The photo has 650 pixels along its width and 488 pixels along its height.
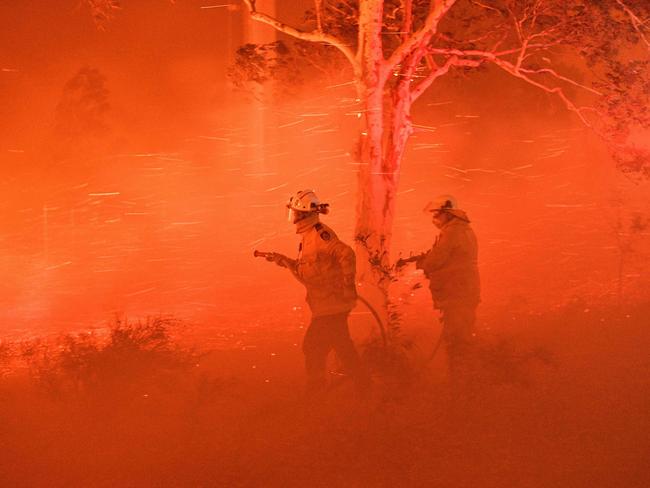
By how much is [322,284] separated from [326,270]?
12 cm

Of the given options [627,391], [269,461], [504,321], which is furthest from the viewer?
[504,321]

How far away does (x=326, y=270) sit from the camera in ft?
21.0

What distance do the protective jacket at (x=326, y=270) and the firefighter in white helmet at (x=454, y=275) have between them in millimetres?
1111

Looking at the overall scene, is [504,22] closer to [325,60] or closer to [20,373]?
[325,60]

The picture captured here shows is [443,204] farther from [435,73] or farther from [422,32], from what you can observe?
[435,73]

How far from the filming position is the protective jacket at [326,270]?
20.9 ft

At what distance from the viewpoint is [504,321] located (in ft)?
31.1

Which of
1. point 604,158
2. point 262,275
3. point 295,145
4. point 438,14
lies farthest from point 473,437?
point 604,158

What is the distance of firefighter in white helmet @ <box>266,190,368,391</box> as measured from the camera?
250 inches

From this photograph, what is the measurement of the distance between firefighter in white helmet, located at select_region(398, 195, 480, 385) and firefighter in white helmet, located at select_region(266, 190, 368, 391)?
1090 mm

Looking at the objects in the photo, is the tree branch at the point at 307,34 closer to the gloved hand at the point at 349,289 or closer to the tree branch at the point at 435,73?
the tree branch at the point at 435,73

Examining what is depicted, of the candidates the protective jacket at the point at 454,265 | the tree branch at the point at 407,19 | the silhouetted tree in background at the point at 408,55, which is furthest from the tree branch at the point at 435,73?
the protective jacket at the point at 454,265

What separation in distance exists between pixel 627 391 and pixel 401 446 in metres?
2.17

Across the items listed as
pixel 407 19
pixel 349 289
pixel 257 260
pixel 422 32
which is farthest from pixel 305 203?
pixel 257 260
